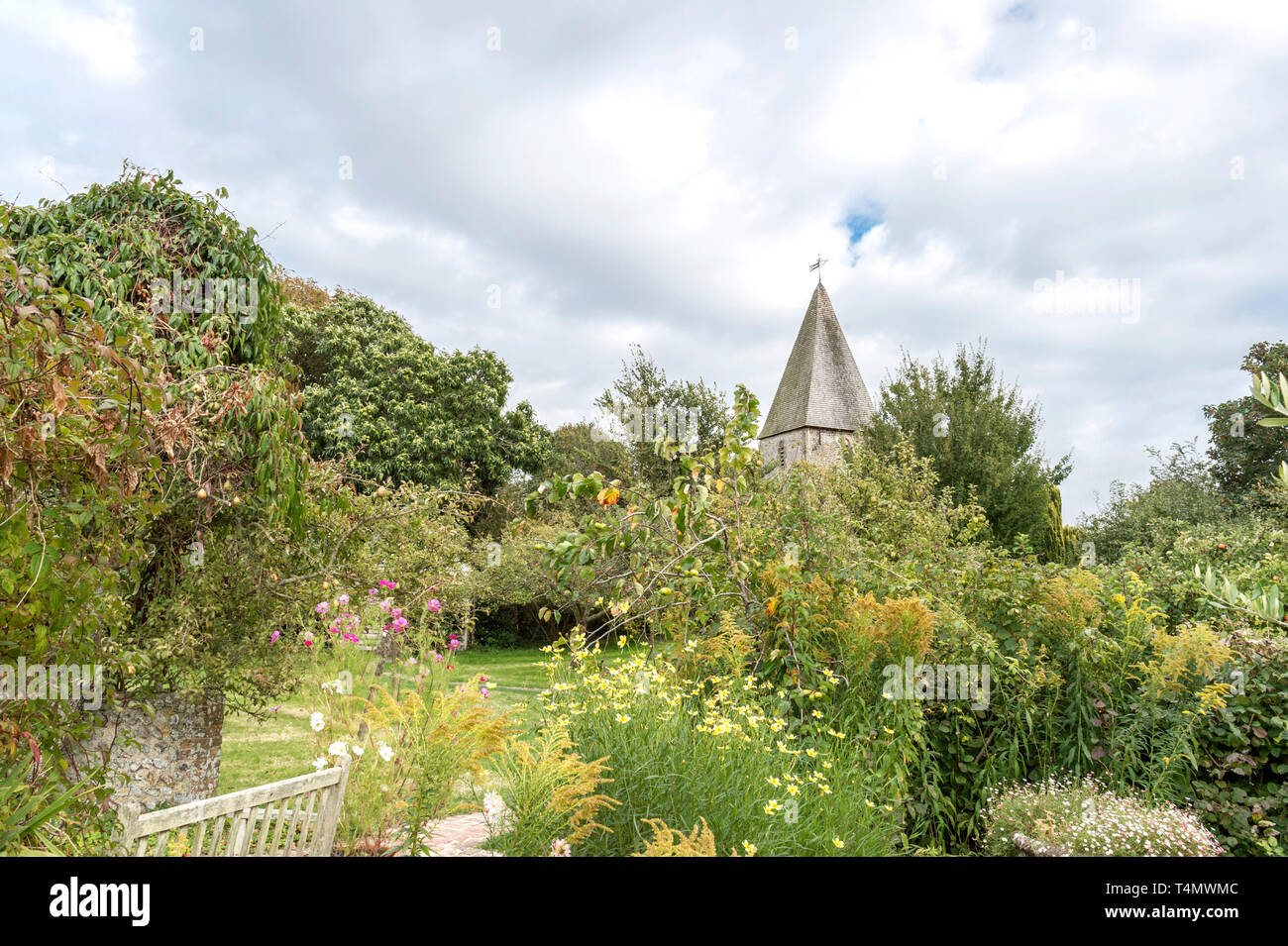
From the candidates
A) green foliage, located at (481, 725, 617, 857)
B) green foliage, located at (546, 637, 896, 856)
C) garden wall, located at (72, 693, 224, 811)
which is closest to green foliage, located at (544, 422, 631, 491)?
garden wall, located at (72, 693, 224, 811)

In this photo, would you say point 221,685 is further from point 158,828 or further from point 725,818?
point 725,818

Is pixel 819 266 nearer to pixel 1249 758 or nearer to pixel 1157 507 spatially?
pixel 1157 507

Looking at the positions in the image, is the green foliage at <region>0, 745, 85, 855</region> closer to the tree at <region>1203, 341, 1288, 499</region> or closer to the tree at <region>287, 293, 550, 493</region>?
the tree at <region>287, 293, 550, 493</region>

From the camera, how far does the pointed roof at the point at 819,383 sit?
30.3m

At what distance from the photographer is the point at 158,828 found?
2.10 meters

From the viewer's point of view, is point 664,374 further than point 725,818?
Yes

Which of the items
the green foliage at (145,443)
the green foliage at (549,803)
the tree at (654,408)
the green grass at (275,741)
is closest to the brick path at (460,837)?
the green foliage at (549,803)

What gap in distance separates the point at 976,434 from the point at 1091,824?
49.8 feet

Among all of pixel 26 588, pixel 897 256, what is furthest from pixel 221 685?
pixel 897 256

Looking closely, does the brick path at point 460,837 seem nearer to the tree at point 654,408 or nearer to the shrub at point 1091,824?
the shrub at point 1091,824

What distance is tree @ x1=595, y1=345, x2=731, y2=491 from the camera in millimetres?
21219

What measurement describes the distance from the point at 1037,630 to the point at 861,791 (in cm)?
179

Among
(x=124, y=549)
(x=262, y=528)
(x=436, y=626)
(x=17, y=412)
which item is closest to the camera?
(x=17, y=412)

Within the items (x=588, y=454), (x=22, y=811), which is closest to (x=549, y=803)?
(x=22, y=811)
